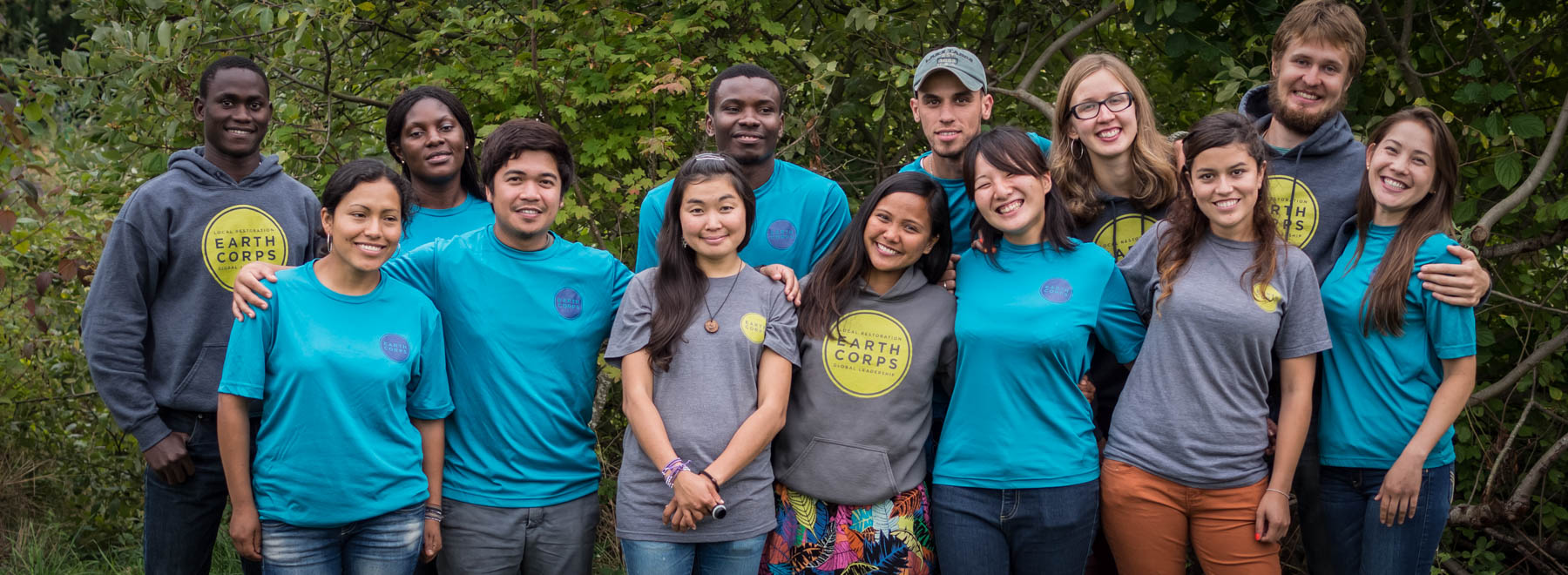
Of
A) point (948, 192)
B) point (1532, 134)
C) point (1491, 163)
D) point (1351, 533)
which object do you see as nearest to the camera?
point (1351, 533)

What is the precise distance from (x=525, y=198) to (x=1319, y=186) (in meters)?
2.28

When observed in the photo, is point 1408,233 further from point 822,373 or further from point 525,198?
point 525,198

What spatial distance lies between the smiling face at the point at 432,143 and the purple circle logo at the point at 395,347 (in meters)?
0.80

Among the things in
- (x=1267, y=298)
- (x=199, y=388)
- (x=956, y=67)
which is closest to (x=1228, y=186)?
(x=1267, y=298)

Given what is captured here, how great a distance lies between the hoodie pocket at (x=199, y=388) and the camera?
3.11m

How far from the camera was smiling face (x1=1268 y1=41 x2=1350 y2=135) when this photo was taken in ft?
10.7

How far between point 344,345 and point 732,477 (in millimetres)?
1032

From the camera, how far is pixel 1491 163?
4668 millimetres

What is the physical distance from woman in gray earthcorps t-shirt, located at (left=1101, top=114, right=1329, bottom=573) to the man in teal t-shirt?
2.23 feet

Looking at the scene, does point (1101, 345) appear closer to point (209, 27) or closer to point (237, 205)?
point (237, 205)

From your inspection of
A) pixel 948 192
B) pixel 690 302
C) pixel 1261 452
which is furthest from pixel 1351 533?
pixel 690 302

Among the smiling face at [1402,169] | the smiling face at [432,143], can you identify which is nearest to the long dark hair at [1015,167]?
the smiling face at [1402,169]

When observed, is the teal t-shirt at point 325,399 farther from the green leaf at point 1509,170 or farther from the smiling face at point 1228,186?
the green leaf at point 1509,170

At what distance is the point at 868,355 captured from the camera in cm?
299
